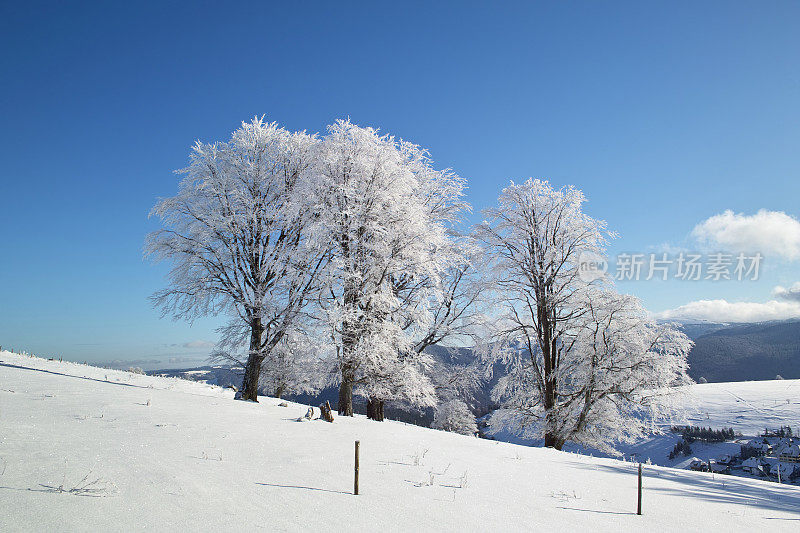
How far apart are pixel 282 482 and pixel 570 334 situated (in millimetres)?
15016

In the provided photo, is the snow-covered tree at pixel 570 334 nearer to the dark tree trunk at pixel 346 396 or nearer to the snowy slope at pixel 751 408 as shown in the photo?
the dark tree trunk at pixel 346 396

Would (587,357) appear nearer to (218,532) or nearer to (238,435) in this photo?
(238,435)

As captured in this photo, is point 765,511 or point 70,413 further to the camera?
point 70,413

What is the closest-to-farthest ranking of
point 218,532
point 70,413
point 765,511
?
point 218,532 < point 765,511 < point 70,413

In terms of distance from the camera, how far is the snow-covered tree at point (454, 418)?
30716 millimetres

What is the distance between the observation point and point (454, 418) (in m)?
32.0

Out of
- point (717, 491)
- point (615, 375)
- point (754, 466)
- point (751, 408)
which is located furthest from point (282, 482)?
point (751, 408)

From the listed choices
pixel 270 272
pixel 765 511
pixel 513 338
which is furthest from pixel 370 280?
pixel 765 511

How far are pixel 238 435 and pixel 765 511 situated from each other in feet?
30.0

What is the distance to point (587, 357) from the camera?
1645cm

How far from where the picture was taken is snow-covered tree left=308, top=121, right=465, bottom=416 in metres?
13.0

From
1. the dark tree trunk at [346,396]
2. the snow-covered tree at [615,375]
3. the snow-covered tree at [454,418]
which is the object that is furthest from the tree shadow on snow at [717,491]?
the snow-covered tree at [454,418]

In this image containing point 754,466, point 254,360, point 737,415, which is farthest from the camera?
point 737,415

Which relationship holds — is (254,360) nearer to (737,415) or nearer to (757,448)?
(757,448)
